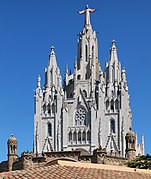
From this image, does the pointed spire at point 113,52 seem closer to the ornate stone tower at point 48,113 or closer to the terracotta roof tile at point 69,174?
the ornate stone tower at point 48,113

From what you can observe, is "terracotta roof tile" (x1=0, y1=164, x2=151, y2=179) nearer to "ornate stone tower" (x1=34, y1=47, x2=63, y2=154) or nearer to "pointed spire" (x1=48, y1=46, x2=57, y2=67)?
"ornate stone tower" (x1=34, y1=47, x2=63, y2=154)

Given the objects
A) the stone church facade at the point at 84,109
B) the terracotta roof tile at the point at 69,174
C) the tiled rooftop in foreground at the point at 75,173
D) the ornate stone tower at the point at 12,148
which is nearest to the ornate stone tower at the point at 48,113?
the stone church facade at the point at 84,109

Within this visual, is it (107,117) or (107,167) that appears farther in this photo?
(107,117)

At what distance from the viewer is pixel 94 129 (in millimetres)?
105125

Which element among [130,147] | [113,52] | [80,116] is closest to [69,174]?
[130,147]

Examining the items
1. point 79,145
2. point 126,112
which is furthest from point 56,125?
point 126,112

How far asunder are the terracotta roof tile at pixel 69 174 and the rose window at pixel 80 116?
8915 cm

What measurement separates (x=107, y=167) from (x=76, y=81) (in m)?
91.6

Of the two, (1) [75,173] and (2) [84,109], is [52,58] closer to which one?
(2) [84,109]

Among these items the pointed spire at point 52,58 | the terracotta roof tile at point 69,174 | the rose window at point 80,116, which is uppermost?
the pointed spire at point 52,58

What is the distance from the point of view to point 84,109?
10794cm

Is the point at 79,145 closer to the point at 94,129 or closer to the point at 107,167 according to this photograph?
the point at 94,129

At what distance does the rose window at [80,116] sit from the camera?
10756 cm

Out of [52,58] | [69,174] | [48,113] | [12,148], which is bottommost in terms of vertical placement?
[69,174]
